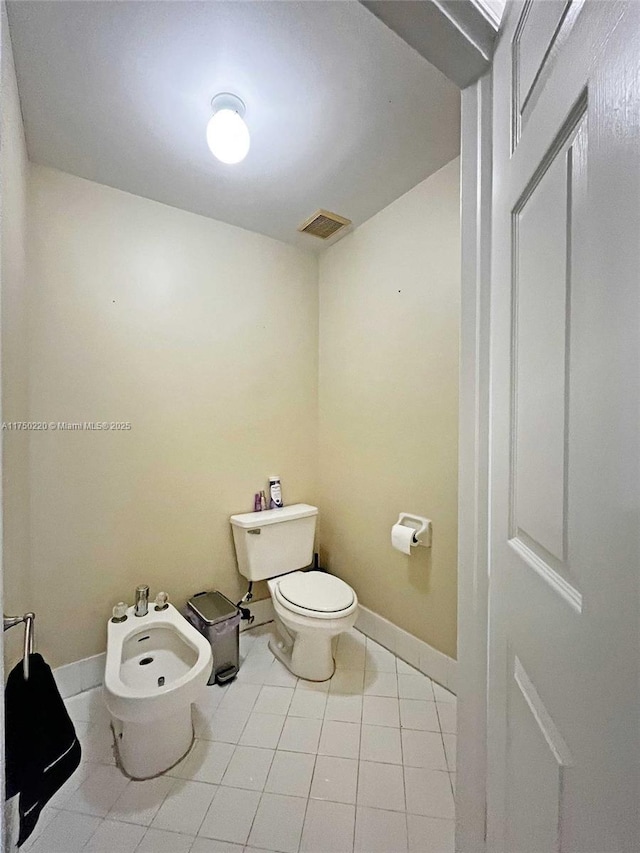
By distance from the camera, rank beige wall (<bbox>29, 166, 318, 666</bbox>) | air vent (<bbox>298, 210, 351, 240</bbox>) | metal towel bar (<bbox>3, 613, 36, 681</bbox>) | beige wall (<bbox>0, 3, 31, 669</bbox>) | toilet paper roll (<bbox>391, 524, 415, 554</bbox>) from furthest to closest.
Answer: air vent (<bbox>298, 210, 351, 240</bbox>), toilet paper roll (<bbox>391, 524, 415, 554</bbox>), beige wall (<bbox>29, 166, 318, 666</bbox>), beige wall (<bbox>0, 3, 31, 669</bbox>), metal towel bar (<bbox>3, 613, 36, 681</bbox>)

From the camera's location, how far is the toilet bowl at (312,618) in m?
1.53

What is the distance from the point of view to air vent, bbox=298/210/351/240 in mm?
1835

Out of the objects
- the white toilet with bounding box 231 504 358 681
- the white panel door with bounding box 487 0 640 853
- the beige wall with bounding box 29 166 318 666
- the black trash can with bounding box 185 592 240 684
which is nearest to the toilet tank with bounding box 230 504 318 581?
the white toilet with bounding box 231 504 358 681

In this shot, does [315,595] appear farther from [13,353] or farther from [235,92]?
[235,92]

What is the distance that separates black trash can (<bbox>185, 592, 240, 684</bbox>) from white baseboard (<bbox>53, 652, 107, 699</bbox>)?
433 mm

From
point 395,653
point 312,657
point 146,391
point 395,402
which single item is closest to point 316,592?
point 312,657

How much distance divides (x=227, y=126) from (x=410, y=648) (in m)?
2.29

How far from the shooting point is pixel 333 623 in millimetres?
1520

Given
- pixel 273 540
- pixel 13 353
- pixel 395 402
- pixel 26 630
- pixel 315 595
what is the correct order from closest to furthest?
pixel 26 630 → pixel 13 353 → pixel 315 595 → pixel 395 402 → pixel 273 540

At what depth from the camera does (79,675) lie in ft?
5.12

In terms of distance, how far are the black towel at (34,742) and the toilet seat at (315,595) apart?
2.92ft

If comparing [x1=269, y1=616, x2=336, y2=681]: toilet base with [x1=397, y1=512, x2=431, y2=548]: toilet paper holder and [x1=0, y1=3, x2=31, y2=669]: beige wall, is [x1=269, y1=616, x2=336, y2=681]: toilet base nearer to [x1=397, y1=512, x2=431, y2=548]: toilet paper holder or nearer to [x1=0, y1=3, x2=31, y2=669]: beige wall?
[x1=397, y1=512, x2=431, y2=548]: toilet paper holder

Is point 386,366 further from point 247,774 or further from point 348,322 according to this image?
point 247,774

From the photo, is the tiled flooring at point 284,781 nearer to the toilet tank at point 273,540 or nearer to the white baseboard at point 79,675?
the white baseboard at point 79,675
